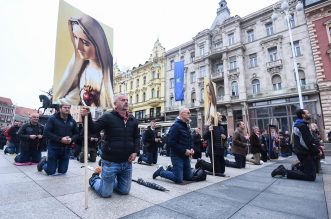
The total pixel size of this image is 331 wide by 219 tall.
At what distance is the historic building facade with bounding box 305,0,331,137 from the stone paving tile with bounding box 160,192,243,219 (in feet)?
65.6

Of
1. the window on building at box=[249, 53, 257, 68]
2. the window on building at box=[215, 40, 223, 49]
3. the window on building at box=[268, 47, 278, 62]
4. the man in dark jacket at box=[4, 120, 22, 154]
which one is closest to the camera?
the man in dark jacket at box=[4, 120, 22, 154]

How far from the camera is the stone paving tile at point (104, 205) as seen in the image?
8.71ft

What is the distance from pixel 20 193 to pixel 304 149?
20.6 feet

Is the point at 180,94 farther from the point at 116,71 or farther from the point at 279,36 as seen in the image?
the point at 116,71

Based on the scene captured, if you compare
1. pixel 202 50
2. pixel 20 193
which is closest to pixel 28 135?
pixel 20 193

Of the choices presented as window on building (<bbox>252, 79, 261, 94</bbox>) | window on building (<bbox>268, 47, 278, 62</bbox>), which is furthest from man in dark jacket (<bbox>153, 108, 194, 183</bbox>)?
window on building (<bbox>268, 47, 278, 62</bbox>)

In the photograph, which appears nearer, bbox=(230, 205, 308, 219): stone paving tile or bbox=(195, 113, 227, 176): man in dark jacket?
bbox=(230, 205, 308, 219): stone paving tile

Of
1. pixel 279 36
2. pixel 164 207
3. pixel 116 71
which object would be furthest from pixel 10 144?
pixel 116 71

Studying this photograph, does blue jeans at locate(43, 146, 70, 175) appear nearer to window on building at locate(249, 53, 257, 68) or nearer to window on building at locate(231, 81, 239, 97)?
window on building at locate(231, 81, 239, 97)

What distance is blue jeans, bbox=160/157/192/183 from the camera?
4.61 meters

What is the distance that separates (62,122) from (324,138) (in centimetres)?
2177

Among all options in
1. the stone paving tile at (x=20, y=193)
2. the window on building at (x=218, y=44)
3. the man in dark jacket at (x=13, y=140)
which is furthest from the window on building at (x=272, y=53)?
the stone paving tile at (x=20, y=193)

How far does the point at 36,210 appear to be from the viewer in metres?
2.70

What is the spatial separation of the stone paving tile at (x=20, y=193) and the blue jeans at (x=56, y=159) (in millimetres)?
902
